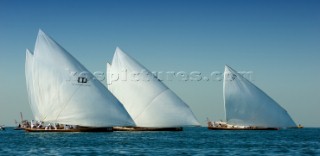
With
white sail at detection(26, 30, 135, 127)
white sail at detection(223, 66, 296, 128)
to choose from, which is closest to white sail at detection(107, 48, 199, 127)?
white sail at detection(26, 30, 135, 127)

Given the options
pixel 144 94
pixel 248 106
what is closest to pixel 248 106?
pixel 248 106

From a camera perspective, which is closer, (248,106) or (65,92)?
(65,92)

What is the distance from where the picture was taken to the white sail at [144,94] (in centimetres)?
13000

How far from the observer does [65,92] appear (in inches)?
4422

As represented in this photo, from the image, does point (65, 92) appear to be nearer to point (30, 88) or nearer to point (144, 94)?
point (30, 88)

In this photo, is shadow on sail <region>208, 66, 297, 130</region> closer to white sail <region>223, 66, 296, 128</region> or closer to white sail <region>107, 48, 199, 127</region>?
white sail <region>223, 66, 296, 128</region>

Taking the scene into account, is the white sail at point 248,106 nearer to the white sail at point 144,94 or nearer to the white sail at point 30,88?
the white sail at point 144,94

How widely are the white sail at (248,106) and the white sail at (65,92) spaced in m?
37.0

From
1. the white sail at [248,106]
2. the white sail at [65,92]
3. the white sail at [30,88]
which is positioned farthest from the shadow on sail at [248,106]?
the white sail at [30,88]

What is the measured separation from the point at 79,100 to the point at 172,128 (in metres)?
35.2

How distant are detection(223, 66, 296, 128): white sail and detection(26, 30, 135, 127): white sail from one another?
121ft

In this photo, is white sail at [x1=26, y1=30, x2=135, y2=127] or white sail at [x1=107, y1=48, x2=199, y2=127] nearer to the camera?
white sail at [x1=26, y1=30, x2=135, y2=127]

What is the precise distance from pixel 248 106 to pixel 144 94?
28.8 m

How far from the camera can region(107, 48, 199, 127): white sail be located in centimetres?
13000
